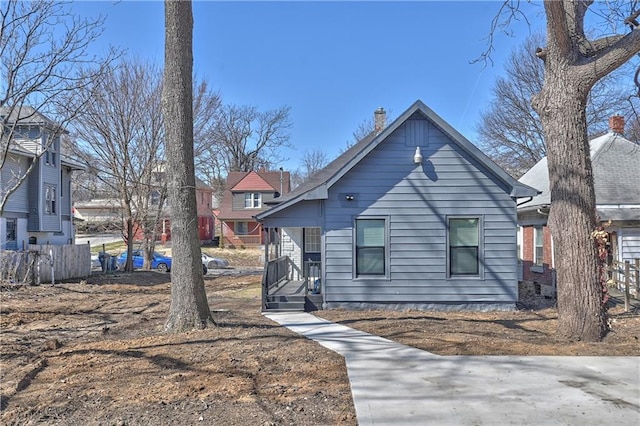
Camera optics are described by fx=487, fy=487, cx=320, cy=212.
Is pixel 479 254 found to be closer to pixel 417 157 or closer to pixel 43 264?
pixel 417 157

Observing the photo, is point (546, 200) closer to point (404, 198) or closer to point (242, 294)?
point (404, 198)

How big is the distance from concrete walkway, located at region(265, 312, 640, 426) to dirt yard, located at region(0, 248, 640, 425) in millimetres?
344

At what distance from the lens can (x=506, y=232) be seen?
11.6m

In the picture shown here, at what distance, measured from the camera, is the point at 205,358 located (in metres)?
6.48

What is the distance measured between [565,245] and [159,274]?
67.6ft

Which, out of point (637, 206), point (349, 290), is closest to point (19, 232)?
point (349, 290)

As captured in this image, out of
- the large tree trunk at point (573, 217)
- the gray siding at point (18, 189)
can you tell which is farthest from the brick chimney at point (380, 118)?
the gray siding at point (18, 189)

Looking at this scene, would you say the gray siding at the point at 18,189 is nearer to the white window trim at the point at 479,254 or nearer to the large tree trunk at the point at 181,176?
the large tree trunk at the point at 181,176

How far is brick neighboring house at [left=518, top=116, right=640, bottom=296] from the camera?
45.9 feet

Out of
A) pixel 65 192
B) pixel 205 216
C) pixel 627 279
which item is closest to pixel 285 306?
pixel 627 279

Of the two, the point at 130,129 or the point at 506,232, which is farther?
the point at 130,129

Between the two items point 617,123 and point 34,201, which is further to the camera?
point 34,201

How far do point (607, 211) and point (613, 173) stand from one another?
7.05 feet

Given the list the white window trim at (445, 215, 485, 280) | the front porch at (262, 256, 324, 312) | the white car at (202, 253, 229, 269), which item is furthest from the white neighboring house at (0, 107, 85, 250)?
the white window trim at (445, 215, 485, 280)
